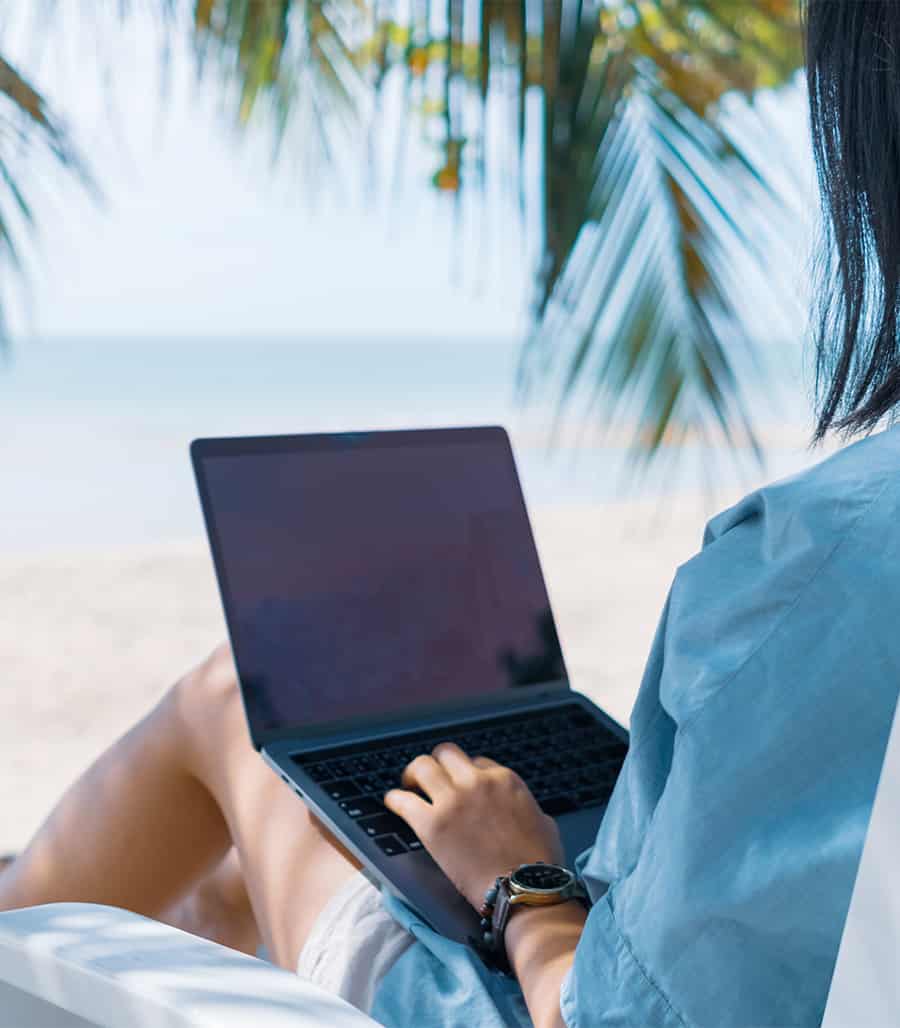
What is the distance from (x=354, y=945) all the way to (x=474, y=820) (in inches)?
4.7

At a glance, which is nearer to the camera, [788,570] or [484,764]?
[788,570]

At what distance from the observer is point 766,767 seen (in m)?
0.58

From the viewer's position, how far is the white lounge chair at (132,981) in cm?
55

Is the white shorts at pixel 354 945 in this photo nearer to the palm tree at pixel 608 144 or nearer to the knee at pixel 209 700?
the knee at pixel 209 700

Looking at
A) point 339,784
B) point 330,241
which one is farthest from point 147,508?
point 330,241

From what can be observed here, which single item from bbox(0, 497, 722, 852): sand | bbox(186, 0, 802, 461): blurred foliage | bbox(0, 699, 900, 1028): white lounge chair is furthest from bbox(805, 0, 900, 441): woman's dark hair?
bbox(0, 497, 722, 852): sand

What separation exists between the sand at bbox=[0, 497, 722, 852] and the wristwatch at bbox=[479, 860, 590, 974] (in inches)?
49.6

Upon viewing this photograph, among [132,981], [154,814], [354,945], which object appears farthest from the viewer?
[154,814]

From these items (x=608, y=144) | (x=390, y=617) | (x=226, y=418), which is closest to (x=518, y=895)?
(x=390, y=617)

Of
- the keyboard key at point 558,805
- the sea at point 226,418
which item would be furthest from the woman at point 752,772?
the sea at point 226,418

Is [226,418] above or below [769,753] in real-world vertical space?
below

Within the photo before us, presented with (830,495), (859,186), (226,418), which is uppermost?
(859,186)

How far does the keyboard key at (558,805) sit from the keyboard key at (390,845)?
14cm

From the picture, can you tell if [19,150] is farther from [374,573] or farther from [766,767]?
[766,767]
